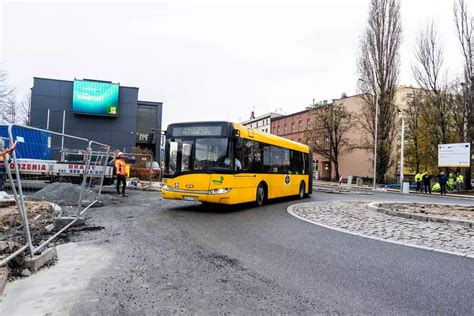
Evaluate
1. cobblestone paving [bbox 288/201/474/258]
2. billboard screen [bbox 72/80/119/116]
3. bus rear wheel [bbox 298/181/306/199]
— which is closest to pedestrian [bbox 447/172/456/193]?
bus rear wheel [bbox 298/181/306/199]

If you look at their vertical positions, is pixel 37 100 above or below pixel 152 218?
above

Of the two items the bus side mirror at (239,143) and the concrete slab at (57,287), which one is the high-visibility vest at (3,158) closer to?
the concrete slab at (57,287)

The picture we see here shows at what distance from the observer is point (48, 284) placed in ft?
14.8

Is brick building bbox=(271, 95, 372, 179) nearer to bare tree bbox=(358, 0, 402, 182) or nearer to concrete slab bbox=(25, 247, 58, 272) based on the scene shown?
bare tree bbox=(358, 0, 402, 182)

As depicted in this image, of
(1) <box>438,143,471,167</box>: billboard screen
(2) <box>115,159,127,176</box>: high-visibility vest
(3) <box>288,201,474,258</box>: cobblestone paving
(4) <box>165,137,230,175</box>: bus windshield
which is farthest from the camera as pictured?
(1) <box>438,143,471,167</box>: billboard screen

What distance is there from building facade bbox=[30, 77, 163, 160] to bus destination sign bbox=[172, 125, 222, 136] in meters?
26.1

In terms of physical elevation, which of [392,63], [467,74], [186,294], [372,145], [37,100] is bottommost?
[186,294]

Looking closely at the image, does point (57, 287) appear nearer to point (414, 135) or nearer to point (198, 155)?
point (198, 155)

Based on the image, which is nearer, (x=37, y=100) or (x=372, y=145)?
(x=37, y=100)

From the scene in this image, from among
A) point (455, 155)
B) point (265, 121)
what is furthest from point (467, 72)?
point (265, 121)

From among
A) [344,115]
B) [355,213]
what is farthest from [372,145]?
[355,213]

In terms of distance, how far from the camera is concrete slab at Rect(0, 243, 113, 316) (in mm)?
3824

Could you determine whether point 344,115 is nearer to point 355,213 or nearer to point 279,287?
point 355,213

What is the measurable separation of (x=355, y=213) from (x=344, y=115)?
38.5 m
